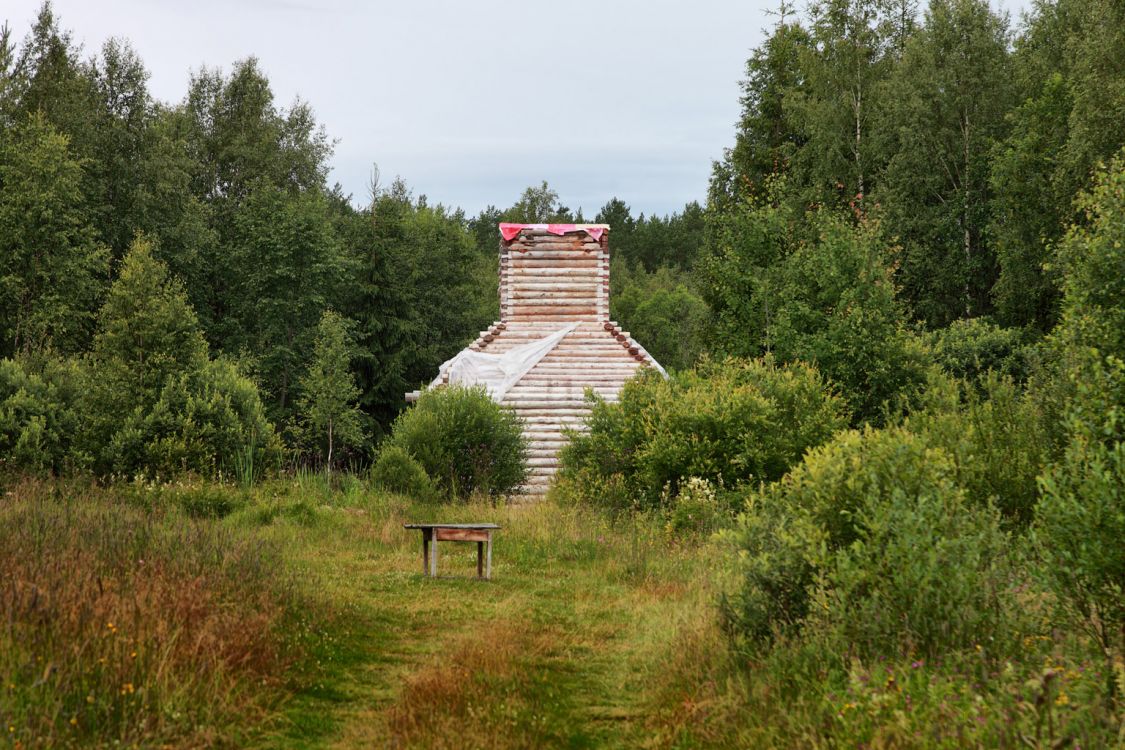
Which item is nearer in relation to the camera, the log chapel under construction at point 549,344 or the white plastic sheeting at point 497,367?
the log chapel under construction at point 549,344

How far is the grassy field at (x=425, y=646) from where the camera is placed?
6.31 m

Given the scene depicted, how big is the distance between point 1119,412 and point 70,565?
8140 millimetres

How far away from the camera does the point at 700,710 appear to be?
275 inches

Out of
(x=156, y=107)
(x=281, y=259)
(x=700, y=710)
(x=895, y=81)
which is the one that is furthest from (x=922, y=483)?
(x=156, y=107)

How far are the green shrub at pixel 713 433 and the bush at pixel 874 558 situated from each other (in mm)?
7553

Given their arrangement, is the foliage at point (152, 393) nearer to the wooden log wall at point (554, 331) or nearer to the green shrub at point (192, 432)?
the green shrub at point (192, 432)

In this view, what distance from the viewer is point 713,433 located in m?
17.0

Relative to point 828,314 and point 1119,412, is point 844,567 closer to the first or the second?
point 1119,412

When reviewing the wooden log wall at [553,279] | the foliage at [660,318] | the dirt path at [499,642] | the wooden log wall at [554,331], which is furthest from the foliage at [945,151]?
the foliage at [660,318]

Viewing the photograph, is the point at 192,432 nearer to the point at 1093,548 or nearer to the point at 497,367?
the point at 497,367

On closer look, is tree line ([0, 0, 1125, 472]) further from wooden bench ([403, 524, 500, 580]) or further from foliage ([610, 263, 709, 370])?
foliage ([610, 263, 709, 370])

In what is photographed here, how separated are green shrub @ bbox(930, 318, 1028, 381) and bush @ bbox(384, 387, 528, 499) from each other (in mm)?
13915

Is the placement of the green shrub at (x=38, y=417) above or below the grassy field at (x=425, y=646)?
above

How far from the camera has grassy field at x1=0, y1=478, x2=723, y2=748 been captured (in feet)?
20.7
